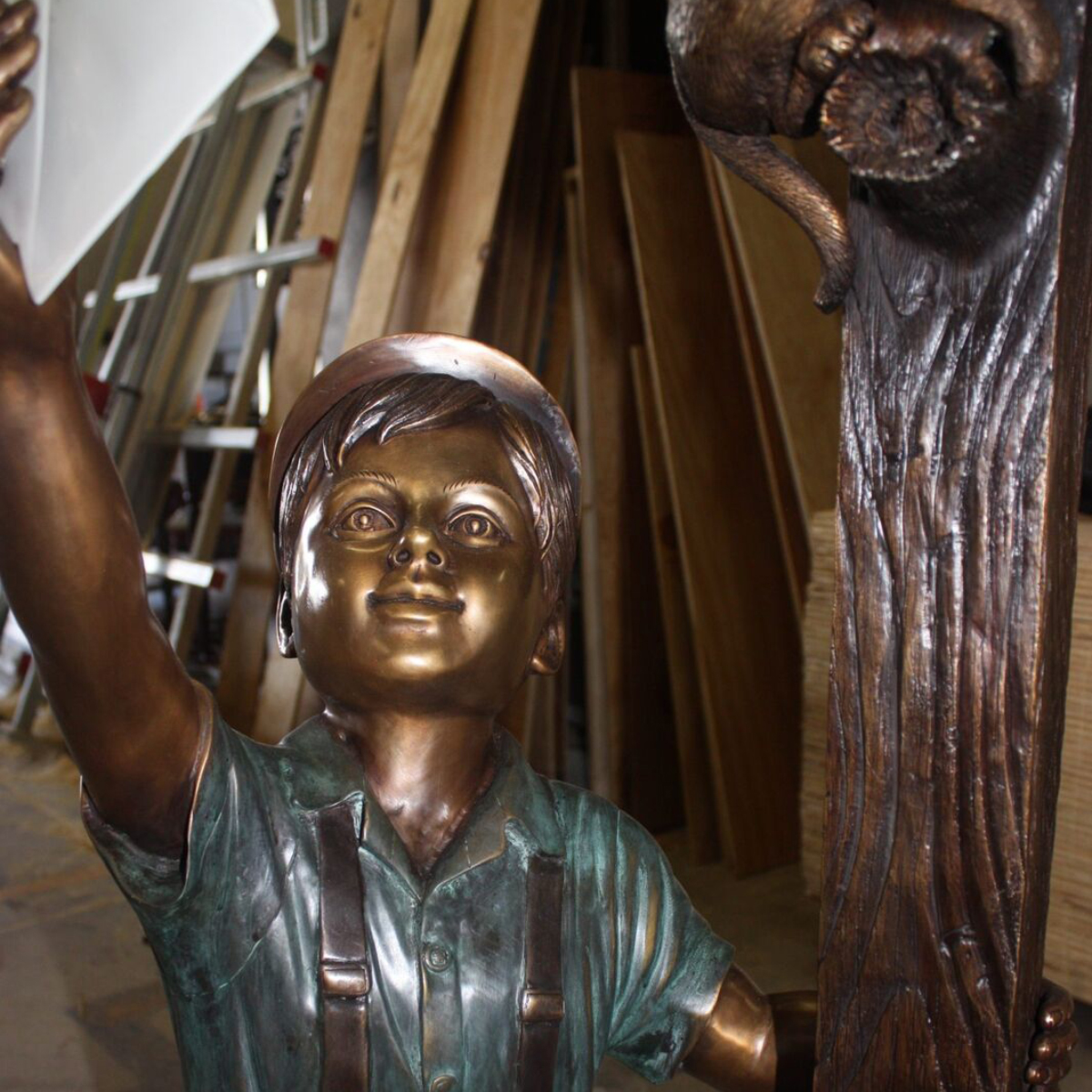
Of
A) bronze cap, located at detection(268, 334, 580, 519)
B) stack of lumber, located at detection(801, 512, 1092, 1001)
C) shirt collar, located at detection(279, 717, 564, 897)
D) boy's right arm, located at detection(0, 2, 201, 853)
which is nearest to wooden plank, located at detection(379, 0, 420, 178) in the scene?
stack of lumber, located at detection(801, 512, 1092, 1001)

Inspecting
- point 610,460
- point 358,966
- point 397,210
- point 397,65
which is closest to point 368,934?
point 358,966

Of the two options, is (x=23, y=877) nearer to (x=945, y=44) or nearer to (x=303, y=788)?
(x=303, y=788)

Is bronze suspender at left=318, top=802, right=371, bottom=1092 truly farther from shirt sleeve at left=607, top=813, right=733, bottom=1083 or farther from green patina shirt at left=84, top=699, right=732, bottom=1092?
shirt sleeve at left=607, top=813, right=733, bottom=1083

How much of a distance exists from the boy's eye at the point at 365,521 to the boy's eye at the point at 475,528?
5cm

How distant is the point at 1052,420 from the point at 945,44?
9.6 inches

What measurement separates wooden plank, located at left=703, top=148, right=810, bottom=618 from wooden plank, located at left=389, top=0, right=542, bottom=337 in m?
0.57

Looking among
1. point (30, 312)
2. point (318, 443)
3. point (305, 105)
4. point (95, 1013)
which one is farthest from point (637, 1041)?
point (305, 105)

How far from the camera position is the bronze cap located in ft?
3.38

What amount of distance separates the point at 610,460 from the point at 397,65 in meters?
1.36

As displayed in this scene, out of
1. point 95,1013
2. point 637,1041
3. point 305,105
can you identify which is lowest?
point 95,1013

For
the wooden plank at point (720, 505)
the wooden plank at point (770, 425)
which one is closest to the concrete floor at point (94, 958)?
the wooden plank at point (720, 505)

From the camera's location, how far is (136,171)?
56cm

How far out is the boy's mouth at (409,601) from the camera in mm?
905

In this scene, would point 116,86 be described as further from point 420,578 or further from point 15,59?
point 420,578
